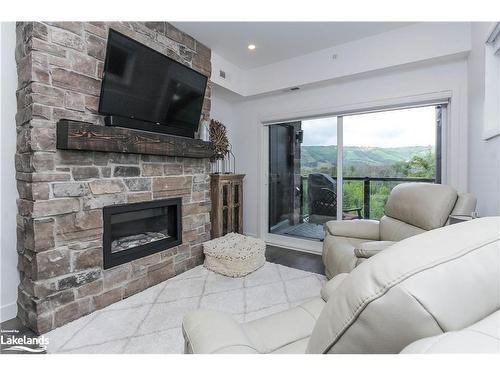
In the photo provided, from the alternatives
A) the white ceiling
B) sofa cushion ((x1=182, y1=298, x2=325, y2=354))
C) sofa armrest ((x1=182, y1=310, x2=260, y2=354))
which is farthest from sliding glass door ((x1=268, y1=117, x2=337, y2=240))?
sofa armrest ((x1=182, y1=310, x2=260, y2=354))

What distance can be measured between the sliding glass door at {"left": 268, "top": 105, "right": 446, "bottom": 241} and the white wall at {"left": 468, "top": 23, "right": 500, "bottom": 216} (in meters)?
0.44

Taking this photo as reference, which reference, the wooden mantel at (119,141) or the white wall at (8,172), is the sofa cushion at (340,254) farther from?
the white wall at (8,172)

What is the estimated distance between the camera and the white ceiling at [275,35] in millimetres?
2613

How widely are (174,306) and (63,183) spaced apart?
4.08ft

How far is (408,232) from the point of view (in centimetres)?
214

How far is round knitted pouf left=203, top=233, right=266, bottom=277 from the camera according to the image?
103 inches

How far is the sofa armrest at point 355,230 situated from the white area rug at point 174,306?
0.52 metres

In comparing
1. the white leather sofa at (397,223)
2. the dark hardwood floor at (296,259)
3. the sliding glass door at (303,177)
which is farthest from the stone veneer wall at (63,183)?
the sliding glass door at (303,177)

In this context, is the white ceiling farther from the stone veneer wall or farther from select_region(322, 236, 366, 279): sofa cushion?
select_region(322, 236, 366, 279): sofa cushion

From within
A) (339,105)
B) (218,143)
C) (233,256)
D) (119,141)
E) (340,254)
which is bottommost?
(233,256)

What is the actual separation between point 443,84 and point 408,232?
1.67 metres

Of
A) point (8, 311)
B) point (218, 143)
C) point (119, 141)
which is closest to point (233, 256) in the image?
point (119, 141)

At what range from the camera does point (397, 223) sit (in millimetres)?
2318

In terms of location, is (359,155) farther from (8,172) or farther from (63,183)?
(8,172)
